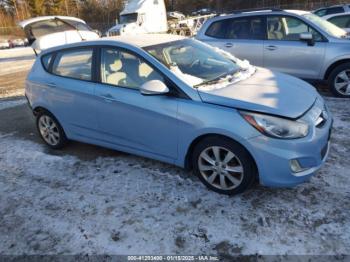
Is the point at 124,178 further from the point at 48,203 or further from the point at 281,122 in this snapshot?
the point at 281,122

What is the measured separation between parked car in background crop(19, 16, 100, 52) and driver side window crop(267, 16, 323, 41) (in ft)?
21.0

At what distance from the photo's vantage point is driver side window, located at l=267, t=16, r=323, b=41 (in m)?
6.50

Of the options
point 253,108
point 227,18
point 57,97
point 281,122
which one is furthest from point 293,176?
point 227,18

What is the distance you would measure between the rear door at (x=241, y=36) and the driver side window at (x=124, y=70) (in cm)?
394

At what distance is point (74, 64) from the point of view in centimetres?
451

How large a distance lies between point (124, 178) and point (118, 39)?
175cm

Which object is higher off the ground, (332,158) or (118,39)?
(118,39)

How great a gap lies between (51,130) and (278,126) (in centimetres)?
340

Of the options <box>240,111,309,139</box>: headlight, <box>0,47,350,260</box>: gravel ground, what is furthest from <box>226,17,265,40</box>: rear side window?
<box>240,111,309,139</box>: headlight

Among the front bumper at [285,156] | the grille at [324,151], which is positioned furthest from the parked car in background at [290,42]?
the front bumper at [285,156]

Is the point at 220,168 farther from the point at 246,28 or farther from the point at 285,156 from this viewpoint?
the point at 246,28

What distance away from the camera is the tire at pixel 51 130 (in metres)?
4.84

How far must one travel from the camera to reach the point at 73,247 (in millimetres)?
2938

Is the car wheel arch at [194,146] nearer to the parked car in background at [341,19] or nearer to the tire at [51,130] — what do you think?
the tire at [51,130]
